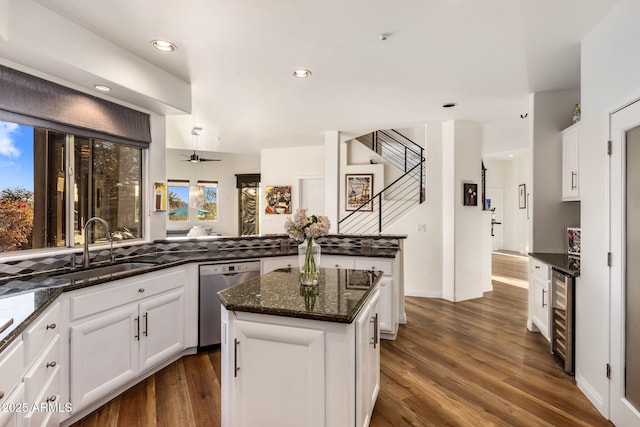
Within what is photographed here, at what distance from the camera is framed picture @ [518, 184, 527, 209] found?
9312 millimetres

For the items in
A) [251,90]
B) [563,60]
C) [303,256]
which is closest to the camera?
[303,256]

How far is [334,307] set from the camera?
5.15ft

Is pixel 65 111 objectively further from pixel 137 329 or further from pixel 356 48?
pixel 356 48

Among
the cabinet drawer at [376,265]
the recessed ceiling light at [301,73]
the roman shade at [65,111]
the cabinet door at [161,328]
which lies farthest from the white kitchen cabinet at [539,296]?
the roman shade at [65,111]

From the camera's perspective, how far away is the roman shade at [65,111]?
2.17m

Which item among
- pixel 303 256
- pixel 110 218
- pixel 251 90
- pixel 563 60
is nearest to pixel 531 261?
pixel 563 60

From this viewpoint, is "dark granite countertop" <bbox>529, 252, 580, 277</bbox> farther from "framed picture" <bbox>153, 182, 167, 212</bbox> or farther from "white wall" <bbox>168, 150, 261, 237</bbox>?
"white wall" <bbox>168, 150, 261, 237</bbox>

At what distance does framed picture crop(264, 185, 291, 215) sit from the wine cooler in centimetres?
505

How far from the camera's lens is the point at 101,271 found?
102 inches

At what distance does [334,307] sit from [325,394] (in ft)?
1.29

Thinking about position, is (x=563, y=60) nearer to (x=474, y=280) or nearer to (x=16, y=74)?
(x=474, y=280)

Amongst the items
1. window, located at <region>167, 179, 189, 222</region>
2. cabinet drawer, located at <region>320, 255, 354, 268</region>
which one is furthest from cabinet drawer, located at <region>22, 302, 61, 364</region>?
window, located at <region>167, 179, 189, 222</region>

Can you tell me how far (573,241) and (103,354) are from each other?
4.37 metres

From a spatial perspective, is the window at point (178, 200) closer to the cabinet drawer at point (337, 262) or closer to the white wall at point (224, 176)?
the white wall at point (224, 176)
